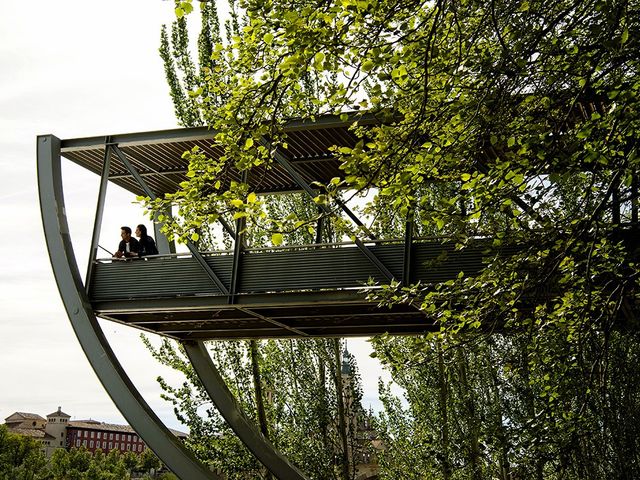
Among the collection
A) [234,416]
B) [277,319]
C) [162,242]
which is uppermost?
[162,242]

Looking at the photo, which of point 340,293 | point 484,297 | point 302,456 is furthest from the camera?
point 302,456

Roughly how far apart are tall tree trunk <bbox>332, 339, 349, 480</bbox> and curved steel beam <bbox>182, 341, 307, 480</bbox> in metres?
2.43

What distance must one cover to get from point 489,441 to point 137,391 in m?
9.02

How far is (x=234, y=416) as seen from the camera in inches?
706

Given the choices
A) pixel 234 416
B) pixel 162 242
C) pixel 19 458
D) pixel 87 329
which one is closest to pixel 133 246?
pixel 87 329

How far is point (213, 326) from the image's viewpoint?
16375 mm

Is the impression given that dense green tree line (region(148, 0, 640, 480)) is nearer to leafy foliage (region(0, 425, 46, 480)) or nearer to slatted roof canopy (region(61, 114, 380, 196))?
slatted roof canopy (region(61, 114, 380, 196))

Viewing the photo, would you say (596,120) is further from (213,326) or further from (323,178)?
(213,326)

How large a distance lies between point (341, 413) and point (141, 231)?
9088 millimetres

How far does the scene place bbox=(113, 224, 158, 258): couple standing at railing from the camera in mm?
14031

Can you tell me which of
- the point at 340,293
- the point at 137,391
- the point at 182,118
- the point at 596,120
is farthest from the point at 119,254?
the point at 596,120

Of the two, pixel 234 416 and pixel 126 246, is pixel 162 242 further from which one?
pixel 234 416

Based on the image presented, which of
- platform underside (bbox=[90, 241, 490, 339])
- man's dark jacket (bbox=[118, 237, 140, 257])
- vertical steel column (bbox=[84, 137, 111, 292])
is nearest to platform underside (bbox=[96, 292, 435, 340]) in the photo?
platform underside (bbox=[90, 241, 490, 339])

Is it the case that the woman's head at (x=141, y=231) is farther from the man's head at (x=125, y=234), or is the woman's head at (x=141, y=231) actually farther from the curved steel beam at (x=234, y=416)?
the curved steel beam at (x=234, y=416)
